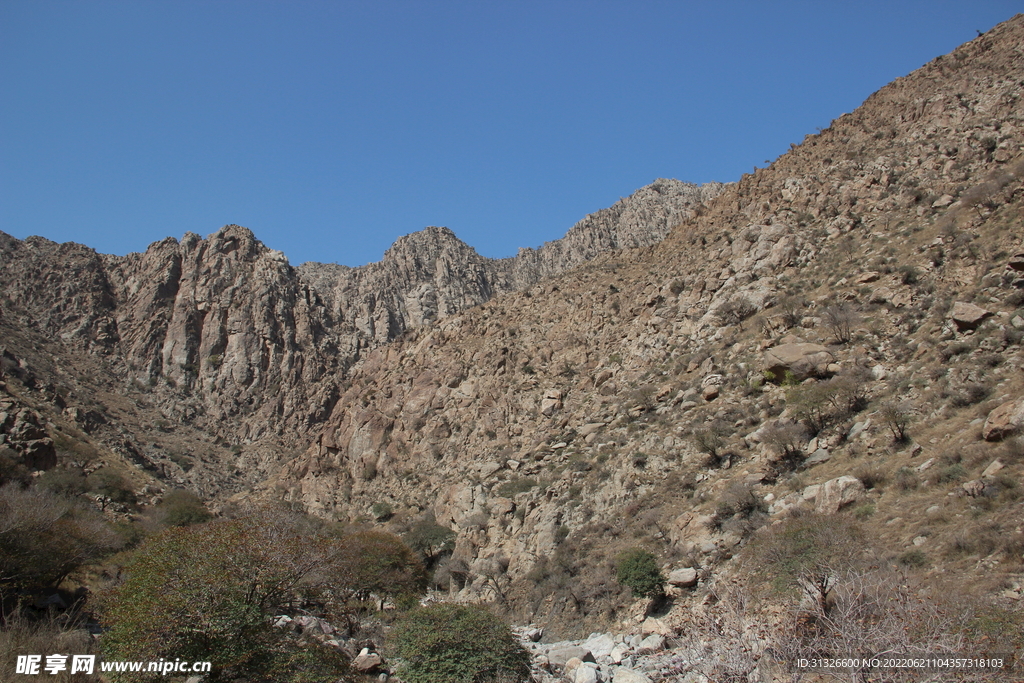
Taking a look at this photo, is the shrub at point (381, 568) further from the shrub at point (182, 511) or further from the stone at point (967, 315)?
the stone at point (967, 315)

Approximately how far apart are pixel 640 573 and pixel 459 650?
6125mm

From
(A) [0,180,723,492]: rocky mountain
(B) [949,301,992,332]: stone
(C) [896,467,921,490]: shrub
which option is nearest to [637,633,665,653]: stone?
(C) [896,467,921,490]: shrub

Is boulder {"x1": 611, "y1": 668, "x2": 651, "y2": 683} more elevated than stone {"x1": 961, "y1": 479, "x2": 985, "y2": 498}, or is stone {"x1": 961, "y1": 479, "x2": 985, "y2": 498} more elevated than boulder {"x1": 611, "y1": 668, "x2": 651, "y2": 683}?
stone {"x1": 961, "y1": 479, "x2": 985, "y2": 498}

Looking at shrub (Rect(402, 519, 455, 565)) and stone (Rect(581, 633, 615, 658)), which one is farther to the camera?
shrub (Rect(402, 519, 455, 565))

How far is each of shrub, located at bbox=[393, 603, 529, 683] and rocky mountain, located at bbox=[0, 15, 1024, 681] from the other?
4131 mm

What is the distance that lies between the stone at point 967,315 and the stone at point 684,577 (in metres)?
11.5

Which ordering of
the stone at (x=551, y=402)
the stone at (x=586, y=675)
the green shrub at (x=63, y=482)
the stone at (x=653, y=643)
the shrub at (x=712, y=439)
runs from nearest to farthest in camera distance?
the stone at (x=586, y=675) → the stone at (x=653, y=643) → the shrub at (x=712, y=439) → the stone at (x=551, y=402) → the green shrub at (x=63, y=482)

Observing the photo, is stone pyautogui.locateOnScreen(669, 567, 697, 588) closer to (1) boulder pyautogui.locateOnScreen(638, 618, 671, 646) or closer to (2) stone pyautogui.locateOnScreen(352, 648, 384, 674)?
(1) boulder pyautogui.locateOnScreen(638, 618, 671, 646)

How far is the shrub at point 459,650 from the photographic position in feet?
42.3

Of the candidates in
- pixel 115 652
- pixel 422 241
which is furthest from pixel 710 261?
pixel 422 241

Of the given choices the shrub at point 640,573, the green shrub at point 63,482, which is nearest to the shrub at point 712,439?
the shrub at point 640,573

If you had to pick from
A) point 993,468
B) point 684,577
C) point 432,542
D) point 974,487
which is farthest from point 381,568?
point 993,468

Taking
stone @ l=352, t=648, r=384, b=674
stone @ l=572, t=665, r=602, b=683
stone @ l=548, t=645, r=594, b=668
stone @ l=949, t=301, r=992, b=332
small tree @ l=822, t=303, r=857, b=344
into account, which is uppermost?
small tree @ l=822, t=303, r=857, b=344

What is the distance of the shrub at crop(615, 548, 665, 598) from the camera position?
16125 mm
